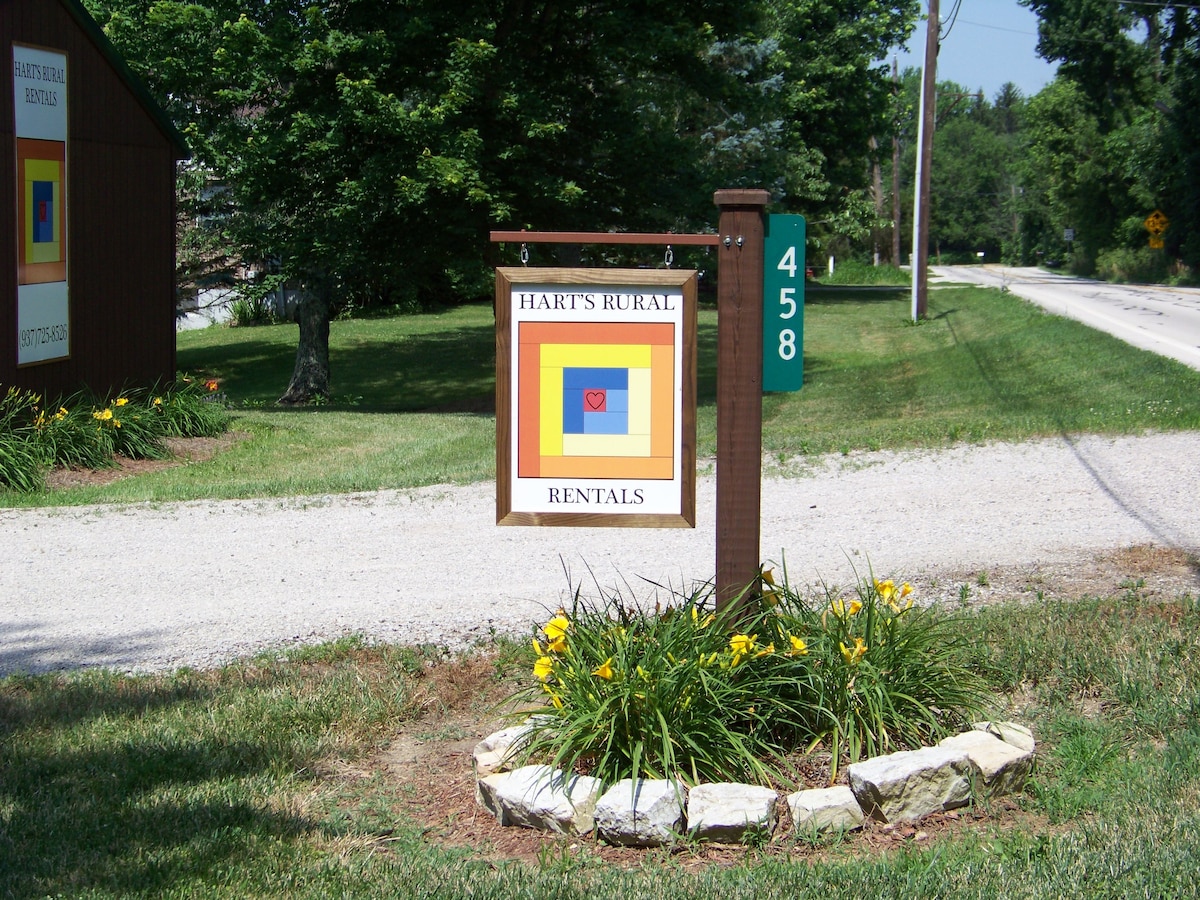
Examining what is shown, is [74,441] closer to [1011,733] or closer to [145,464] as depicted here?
[145,464]

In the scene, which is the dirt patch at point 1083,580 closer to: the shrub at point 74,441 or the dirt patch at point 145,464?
the dirt patch at point 145,464

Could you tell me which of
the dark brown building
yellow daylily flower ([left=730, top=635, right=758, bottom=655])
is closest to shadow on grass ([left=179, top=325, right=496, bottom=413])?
the dark brown building

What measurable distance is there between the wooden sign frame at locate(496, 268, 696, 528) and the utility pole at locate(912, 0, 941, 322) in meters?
26.3

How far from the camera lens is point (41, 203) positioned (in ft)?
40.5

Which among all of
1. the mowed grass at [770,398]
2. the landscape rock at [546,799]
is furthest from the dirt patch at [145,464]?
the landscape rock at [546,799]

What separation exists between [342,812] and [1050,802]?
7.88 ft

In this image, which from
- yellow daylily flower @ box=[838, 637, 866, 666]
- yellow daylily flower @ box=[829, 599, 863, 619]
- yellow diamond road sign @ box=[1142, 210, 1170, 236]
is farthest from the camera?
yellow diamond road sign @ box=[1142, 210, 1170, 236]

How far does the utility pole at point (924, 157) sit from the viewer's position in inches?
1183

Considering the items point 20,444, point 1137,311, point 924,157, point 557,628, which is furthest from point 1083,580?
point 924,157

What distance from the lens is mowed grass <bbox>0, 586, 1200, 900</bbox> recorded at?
3.66m

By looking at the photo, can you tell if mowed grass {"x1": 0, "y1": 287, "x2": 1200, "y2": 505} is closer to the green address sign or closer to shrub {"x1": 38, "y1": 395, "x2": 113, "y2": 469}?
shrub {"x1": 38, "y1": 395, "x2": 113, "y2": 469}

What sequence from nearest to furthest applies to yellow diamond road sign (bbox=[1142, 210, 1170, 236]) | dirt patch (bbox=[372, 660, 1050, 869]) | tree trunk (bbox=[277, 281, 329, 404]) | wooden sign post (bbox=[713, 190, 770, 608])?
dirt patch (bbox=[372, 660, 1050, 869]), wooden sign post (bbox=[713, 190, 770, 608]), tree trunk (bbox=[277, 281, 329, 404]), yellow diamond road sign (bbox=[1142, 210, 1170, 236])

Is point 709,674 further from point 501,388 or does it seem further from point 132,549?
point 132,549

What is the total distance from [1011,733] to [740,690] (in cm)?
101
